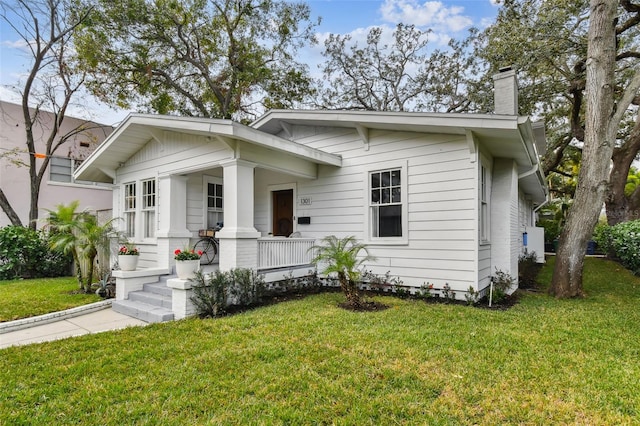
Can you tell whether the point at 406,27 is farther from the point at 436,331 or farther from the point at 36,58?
the point at 436,331

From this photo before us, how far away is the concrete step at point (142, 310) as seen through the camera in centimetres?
538

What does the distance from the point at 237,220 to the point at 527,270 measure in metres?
9.14

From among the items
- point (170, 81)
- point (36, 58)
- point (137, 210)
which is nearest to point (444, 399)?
point (137, 210)

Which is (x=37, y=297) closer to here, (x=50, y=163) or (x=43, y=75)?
(x=50, y=163)

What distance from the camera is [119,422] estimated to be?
250 centimetres

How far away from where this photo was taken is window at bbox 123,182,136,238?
8812 millimetres

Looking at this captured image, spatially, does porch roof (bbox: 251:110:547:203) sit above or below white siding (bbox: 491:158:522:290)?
above

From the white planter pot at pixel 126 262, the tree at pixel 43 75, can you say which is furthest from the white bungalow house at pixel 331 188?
the tree at pixel 43 75

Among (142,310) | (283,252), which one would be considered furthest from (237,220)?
(142,310)

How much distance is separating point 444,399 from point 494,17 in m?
14.7

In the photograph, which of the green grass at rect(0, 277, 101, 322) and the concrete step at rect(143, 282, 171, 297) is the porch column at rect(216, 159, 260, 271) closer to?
the concrete step at rect(143, 282, 171, 297)

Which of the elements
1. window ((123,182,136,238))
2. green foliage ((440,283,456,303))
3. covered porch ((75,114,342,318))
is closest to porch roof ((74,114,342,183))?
covered porch ((75,114,342,318))

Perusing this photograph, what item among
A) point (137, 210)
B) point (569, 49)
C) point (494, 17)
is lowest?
point (137, 210)

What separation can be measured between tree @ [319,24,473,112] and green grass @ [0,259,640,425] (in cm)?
1512
